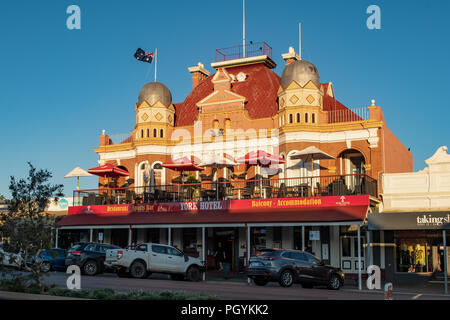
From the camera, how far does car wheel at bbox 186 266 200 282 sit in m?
23.4

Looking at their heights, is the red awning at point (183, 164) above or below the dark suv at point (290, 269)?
above

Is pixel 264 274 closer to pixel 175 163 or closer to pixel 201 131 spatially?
pixel 175 163

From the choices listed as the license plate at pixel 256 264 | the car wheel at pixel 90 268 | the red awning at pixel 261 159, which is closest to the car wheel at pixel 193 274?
the license plate at pixel 256 264

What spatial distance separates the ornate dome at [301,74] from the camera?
31.4 m

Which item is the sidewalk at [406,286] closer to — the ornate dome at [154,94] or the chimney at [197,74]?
the ornate dome at [154,94]

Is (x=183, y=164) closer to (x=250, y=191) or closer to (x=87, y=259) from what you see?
(x=250, y=191)

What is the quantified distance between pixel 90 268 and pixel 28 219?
9.84 metres

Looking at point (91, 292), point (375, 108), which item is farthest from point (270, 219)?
point (91, 292)

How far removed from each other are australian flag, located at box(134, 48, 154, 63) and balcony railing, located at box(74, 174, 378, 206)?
967 centimetres

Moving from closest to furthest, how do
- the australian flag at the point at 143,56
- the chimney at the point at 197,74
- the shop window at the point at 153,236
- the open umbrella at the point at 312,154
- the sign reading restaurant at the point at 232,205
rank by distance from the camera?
the sign reading restaurant at the point at 232,205
the open umbrella at the point at 312,154
the shop window at the point at 153,236
the australian flag at the point at 143,56
the chimney at the point at 197,74

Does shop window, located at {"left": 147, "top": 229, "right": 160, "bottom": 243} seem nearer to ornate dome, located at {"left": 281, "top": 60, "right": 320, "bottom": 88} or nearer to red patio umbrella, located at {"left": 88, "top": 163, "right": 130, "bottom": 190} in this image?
red patio umbrella, located at {"left": 88, "top": 163, "right": 130, "bottom": 190}

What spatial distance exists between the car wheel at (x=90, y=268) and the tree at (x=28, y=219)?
9123 millimetres
